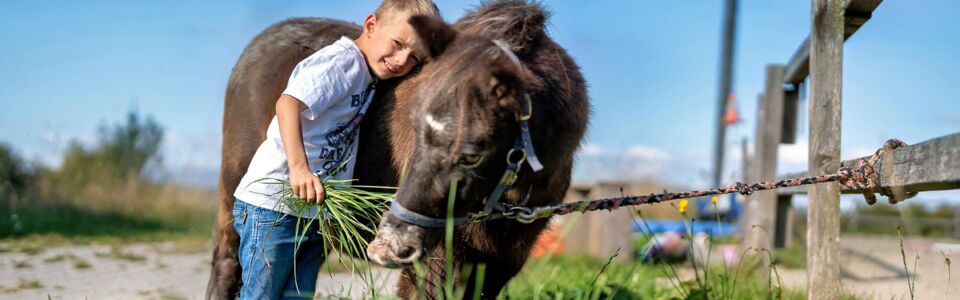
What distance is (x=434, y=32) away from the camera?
9.73 feet

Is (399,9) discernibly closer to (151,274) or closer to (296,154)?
(296,154)

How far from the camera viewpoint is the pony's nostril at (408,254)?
2.54 metres

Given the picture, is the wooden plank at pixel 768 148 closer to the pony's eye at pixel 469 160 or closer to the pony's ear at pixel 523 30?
the pony's ear at pixel 523 30

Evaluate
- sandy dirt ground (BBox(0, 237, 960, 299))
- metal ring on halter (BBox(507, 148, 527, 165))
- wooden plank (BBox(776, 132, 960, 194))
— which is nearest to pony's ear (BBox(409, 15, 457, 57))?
metal ring on halter (BBox(507, 148, 527, 165))

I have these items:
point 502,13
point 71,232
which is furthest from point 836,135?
point 71,232

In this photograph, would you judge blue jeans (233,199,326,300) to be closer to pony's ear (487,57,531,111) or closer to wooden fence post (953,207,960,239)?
pony's ear (487,57,531,111)

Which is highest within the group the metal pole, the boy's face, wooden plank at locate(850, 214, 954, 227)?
the metal pole

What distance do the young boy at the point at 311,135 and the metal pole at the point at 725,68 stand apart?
46.3 ft

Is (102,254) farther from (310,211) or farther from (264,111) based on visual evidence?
(310,211)

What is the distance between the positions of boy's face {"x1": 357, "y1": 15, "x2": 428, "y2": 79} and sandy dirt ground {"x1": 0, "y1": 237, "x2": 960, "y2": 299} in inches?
81.1

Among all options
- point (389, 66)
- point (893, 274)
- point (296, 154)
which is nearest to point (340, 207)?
point (296, 154)

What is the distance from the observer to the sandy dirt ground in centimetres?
553

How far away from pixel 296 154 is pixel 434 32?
2.41 ft

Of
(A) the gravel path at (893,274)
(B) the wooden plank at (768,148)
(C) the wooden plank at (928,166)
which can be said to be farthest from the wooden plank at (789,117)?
(C) the wooden plank at (928,166)
